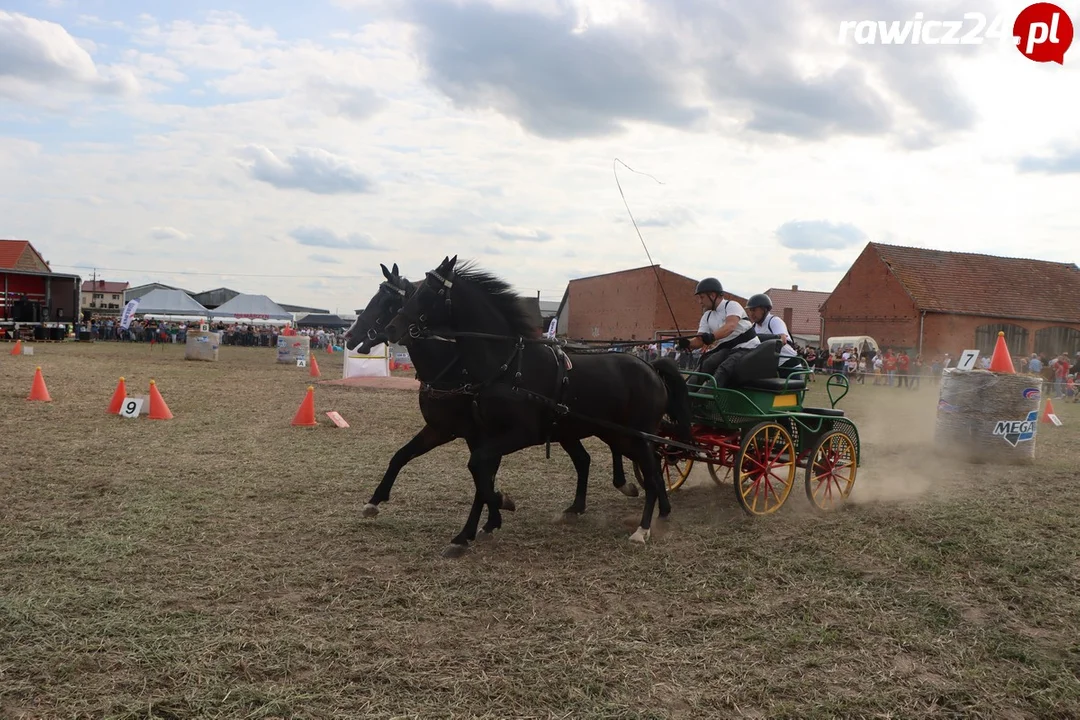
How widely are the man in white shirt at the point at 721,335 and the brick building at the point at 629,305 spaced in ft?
113

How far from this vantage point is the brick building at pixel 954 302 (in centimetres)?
3662

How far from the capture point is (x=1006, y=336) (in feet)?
121

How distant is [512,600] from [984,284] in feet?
136

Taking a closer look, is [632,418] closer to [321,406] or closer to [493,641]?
[493,641]

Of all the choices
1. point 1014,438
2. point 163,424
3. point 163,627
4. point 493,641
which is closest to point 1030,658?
point 493,641

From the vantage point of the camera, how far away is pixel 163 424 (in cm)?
1166

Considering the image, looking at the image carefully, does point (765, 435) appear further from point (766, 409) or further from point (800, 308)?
point (800, 308)

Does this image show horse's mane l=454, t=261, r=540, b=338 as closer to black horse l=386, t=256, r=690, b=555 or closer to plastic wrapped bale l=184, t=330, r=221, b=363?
black horse l=386, t=256, r=690, b=555

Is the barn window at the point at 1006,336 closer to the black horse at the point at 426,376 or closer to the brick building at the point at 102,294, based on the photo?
the black horse at the point at 426,376

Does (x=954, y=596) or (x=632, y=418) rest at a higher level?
→ (x=632, y=418)

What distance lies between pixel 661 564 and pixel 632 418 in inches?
57.4

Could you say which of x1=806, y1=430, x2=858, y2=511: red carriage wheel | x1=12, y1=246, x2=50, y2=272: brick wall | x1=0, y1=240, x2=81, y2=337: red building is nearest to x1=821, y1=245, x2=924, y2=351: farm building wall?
x1=806, y1=430, x2=858, y2=511: red carriage wheel

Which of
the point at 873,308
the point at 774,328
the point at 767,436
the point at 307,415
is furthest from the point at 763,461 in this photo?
the point at 873,308

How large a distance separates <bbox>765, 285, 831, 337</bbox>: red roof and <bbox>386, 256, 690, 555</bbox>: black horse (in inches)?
1966
